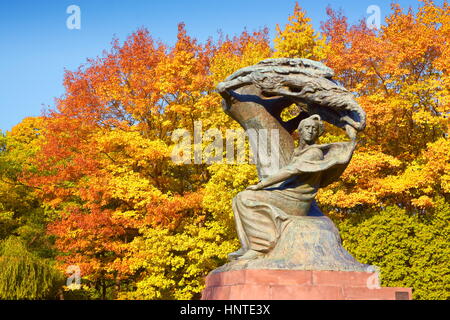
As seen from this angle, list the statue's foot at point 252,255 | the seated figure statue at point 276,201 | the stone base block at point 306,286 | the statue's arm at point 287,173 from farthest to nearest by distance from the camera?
1. the statue's arm at point 287,173
2. the seated figure statue at point 276,201
3. the statue's foot at point 252,255
4. the stone base block at point 306,286

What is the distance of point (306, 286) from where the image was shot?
7.98 metres

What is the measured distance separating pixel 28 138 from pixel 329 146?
105 feet

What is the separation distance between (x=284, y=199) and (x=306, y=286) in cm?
158

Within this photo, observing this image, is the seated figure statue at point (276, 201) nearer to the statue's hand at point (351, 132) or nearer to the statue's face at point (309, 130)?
the statue's face at point (309, 130)

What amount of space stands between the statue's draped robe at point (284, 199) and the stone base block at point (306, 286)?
734 mm

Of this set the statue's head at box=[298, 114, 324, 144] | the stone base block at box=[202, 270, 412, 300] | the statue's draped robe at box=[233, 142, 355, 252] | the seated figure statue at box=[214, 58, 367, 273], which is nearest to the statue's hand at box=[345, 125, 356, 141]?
the seated figure statue at box=[214, 58, 367, 273]

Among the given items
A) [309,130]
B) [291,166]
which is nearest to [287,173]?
[291,166]

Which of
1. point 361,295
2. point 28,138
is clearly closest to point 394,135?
point 361,295

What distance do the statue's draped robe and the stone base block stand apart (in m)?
0.73

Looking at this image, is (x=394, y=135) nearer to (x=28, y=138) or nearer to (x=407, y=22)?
(x=407, y=22)

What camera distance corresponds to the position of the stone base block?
26.1 feet

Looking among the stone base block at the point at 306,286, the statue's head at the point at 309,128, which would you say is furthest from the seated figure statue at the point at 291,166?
the stone base block at the point at 306,286

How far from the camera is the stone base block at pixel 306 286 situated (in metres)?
7.96

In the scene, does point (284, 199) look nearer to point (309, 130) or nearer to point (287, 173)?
point (287, 173)
